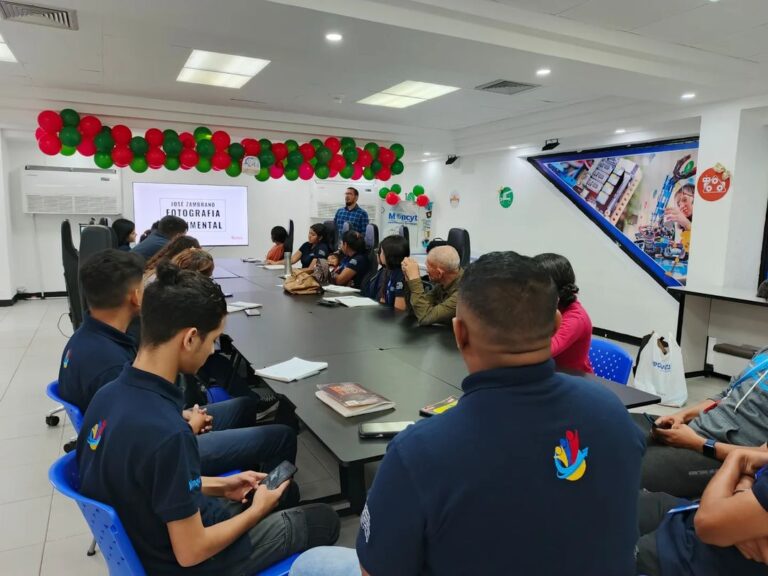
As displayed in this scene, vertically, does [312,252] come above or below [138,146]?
below

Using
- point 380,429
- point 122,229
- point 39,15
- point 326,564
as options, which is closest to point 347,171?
point 122,229

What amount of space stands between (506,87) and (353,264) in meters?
2.61

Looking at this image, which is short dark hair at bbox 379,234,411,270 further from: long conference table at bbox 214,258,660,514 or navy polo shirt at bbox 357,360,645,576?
navy polo shirt at bbox 357,360,645,576

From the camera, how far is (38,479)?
9.35ft

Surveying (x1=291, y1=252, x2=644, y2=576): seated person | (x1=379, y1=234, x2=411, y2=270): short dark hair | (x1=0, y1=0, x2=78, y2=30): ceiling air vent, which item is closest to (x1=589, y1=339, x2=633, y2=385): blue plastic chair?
(x1=379, y1=234, x2=411, y2=270): short dark hair

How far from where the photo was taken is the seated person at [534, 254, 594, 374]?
2.35m

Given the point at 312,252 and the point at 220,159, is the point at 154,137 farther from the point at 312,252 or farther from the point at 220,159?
the point at 312,252

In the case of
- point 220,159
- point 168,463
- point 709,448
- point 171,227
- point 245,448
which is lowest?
point 245,448

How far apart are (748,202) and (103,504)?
5.72 meters

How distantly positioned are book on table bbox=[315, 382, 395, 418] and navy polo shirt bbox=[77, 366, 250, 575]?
0.68m

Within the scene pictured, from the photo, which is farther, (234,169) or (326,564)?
(234,169)

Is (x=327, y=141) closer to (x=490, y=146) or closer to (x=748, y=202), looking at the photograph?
(x=490, y=146)

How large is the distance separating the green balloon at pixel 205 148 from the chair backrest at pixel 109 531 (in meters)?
5.97

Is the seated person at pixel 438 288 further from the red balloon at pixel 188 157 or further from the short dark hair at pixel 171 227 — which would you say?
the red balloon at pixel 188 157
